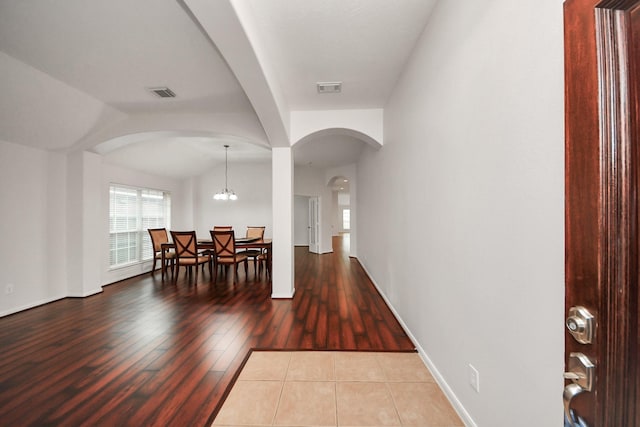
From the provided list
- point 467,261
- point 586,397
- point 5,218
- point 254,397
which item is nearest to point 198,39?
point 467,261

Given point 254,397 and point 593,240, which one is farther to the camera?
point 254,397

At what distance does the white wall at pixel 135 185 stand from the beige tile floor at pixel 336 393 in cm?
426

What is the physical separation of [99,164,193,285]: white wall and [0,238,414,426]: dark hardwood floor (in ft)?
2.57

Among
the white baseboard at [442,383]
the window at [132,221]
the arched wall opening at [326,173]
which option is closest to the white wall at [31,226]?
the window at [132,221]

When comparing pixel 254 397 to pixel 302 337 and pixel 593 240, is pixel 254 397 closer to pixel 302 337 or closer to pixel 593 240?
pixel 302 337

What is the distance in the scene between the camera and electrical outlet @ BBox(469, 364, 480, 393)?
4.62 feet

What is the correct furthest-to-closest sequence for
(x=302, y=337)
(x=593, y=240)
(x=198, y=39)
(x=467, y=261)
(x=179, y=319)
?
(x=179, y=319) → (x=302, y=337) → (x=198, y=39) → (x=467, y=261) → (x=593, y=240)

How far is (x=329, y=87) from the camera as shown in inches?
122

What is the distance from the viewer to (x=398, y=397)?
70.7 inches

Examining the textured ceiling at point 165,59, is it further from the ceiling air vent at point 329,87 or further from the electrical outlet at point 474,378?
the electrical outlet at point 474,378

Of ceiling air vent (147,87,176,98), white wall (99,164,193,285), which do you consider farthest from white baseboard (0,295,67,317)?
ceiling air vent (147,87,176,98)

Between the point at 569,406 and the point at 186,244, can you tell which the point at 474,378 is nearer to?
the point at 569,406

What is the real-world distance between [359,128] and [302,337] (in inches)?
112

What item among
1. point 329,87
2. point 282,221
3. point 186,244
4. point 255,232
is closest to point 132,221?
point 186,244
